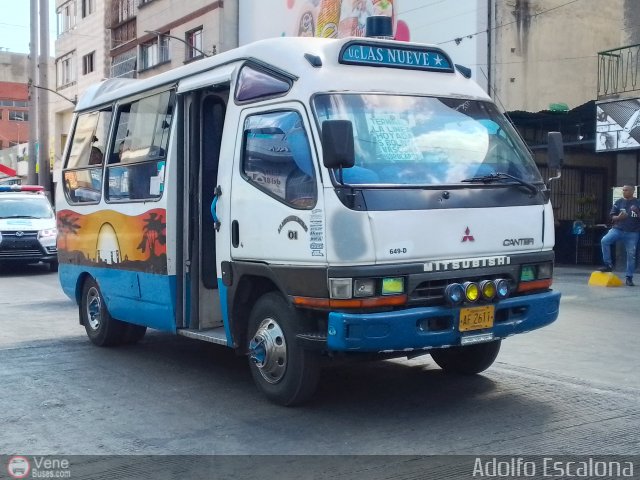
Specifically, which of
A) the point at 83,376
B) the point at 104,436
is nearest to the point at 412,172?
the point at 104,436

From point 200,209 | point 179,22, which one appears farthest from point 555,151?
point 179,22

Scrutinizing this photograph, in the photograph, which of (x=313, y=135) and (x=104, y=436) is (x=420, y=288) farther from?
(x=104, y=436)

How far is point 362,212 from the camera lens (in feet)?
18.1

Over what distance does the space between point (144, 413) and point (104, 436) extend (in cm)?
60

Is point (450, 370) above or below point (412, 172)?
below

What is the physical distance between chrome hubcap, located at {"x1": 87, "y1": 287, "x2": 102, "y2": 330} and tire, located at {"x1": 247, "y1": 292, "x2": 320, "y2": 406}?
3209 millimetres

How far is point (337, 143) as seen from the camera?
17.8 feet

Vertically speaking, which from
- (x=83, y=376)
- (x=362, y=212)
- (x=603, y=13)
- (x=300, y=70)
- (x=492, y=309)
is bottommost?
(x=83, y=376)

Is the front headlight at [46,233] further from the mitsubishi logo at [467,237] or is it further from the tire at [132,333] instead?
the mitsubishi logo at [467,237]

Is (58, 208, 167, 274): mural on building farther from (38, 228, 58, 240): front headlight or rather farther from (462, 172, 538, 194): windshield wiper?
(38, 228, 58, 240): front headlight

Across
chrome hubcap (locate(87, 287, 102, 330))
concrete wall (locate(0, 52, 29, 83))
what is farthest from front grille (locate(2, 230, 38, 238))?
concrete wall (locate(0, 52, 29, 83))

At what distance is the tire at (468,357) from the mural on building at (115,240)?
2584 mm

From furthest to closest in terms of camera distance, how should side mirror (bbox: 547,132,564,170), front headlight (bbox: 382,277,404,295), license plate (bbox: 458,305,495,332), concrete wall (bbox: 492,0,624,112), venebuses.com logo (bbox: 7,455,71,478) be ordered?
concrete wall (bbox: 492,0,624,112), side mirror (bbox: 547,132,564,170), license plate (bbox: 458,305,495,332), front headlight (bbox: 382,277,404,295), venebuses.com logo (bbox: 7,455,71,478)

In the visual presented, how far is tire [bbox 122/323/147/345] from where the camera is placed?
29.5ft
